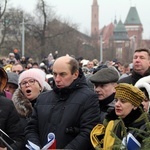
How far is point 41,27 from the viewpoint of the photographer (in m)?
38.8

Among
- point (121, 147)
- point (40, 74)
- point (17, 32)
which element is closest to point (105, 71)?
point (40, 74)

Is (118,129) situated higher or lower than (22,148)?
higher

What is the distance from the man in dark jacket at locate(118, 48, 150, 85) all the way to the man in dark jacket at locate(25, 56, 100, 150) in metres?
1.67

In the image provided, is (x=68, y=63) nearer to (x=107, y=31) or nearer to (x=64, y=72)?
(x=64, y=72)

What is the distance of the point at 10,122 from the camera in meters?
4.54

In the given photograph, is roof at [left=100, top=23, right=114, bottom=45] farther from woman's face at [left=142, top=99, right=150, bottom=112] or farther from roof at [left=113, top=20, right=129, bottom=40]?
woman's face at [left=142, top=99, right=150, bottom=112]

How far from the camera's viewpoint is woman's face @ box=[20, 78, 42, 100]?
545 cm

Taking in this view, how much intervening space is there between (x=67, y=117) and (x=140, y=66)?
2.09m

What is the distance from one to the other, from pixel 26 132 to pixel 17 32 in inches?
1660

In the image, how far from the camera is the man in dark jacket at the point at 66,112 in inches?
177

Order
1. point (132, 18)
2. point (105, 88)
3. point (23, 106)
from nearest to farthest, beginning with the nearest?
point (105, 88) → point (23, 106) → point (132, 18)

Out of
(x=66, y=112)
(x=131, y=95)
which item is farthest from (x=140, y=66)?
(x=131, y=95)

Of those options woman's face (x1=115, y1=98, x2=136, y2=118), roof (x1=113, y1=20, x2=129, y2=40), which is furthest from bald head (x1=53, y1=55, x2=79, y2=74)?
roof (x1=113, y1=20, x2=129, y2=40)

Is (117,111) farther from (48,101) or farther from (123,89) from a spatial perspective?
(48,101)
